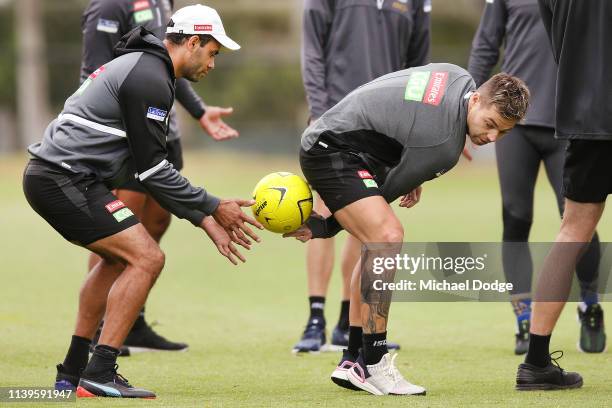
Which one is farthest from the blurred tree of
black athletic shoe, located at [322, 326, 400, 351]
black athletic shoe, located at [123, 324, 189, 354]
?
black athletic shoe, located at [322, 326, 400, 351]

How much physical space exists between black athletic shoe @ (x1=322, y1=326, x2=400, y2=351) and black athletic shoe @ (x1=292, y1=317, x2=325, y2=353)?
0.28 feet

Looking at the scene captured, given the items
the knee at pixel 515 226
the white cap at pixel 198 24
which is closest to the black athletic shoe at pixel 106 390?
the white cap at pixel 198 24

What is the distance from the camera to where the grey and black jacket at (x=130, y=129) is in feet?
21.5

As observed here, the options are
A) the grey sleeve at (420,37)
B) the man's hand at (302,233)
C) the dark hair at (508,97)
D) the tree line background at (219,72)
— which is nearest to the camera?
the dark hair at (508,97)

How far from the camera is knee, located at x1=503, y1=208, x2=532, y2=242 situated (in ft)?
28.0

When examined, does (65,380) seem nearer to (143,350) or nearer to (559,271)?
(143,350)

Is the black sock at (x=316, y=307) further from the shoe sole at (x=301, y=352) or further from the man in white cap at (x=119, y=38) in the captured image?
the man in white cap at (x=119, y=38)

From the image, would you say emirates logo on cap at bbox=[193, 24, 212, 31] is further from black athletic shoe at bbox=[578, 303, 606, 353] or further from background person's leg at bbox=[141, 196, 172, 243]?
black athletic shoe at bbox=[578, 303, 606, 353]

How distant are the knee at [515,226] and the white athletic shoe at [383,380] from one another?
2213mm

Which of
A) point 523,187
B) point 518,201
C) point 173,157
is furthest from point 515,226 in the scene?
point 173,157

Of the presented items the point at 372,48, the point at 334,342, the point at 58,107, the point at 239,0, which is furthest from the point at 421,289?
the point at 239,0

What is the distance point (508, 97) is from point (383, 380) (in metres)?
1.76

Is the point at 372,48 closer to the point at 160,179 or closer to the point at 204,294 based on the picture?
the point at 160,179

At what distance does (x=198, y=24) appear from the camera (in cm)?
682
